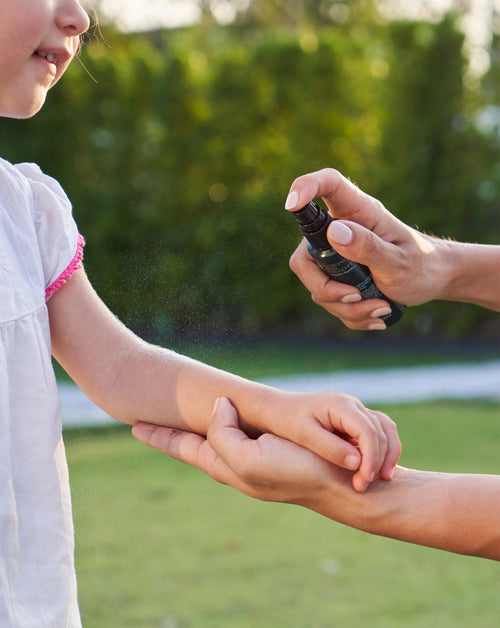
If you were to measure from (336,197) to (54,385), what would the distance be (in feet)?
2.31

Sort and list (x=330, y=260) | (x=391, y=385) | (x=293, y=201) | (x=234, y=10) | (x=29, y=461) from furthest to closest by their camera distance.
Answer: (x=234, y=10) < (x=391, y=385) < (x=330, y=260) < (x=293, y=201) < (x=29, y=461)

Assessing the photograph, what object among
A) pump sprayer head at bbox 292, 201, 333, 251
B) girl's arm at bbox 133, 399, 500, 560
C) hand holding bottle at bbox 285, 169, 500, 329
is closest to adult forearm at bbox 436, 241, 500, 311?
hand holding bottle at bbox 285, 169, 500, 329

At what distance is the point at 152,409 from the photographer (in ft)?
4.59

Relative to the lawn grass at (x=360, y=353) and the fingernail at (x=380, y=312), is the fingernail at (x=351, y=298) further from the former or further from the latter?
the lawn grass at (x=360, y=353)

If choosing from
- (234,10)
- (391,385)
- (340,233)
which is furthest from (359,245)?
(234,10)

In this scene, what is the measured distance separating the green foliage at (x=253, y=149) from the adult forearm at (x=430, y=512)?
6.45 metres

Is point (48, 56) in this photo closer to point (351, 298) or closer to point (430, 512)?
point (351, 298)

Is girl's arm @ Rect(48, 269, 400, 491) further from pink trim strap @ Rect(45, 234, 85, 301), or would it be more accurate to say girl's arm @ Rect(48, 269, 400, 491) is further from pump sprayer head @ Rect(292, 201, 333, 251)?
pump sprayer head @ Rect(292, 201, 333, 251)

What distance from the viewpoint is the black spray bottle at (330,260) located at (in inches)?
60.0

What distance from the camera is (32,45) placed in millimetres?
→ 1205

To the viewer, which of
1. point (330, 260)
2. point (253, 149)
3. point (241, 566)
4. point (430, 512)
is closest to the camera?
point (430, 512)

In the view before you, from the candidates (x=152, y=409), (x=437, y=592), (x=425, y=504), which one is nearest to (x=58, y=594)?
(x=152, y=409)

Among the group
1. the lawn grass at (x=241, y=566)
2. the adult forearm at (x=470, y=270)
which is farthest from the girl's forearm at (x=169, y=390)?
the lawn grass at (x=241, y=566)

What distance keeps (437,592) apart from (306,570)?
520 millimetres
